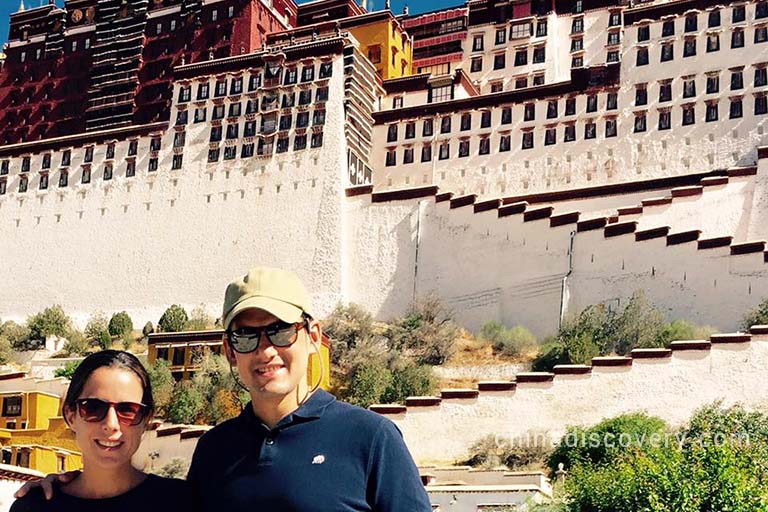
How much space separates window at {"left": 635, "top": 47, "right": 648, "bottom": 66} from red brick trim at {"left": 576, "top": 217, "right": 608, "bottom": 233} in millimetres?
9355

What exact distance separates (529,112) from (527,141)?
117cm

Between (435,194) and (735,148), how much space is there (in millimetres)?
9845

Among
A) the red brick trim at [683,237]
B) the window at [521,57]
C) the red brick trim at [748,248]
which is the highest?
the window at [521,57]

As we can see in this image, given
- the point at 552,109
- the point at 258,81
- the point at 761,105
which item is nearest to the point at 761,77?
the point at 761,105

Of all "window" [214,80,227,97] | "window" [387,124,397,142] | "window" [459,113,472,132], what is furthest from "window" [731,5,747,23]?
"window" [214,80,227,97]

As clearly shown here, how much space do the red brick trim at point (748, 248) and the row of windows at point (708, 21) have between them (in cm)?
1272

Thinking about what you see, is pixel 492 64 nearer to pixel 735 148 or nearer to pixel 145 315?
pixel 735 148

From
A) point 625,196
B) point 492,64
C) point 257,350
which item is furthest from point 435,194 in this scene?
point 257,350

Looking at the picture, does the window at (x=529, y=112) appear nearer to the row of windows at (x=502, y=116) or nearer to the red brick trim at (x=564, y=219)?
the row of windows at (x=502, y=116)

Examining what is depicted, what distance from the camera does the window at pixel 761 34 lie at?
4362 cm

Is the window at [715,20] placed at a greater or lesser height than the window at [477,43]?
lesser

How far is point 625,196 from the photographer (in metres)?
41.0

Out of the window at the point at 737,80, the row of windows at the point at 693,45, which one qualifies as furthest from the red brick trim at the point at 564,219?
the row of windows at the point at 693,45

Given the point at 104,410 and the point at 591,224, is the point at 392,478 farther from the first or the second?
the point at 591,224
